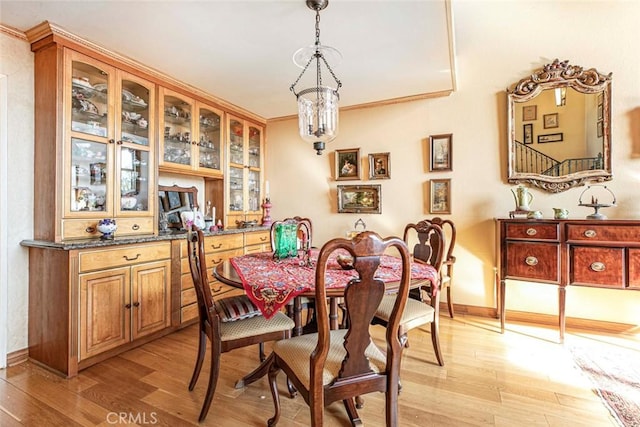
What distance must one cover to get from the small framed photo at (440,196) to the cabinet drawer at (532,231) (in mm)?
692

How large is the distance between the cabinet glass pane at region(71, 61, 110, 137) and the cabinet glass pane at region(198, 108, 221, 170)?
3.22ft

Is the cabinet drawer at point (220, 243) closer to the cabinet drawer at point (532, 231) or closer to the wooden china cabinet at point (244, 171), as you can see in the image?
the wooden china cabinet at point (244, 171)

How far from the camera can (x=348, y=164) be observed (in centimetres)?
379

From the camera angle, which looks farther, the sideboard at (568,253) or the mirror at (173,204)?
the mirror at (173,204)

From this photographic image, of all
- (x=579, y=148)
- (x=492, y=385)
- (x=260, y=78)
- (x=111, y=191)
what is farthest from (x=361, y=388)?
(x=579, y=148)

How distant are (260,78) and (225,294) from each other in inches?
88.8

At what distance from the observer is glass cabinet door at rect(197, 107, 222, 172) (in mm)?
3375

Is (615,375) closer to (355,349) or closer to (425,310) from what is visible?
(425,310)

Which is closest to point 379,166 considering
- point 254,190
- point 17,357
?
point 254,190

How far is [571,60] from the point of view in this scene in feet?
9.25

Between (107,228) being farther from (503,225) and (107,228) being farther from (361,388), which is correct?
(503,225)

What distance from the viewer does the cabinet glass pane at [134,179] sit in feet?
8.48

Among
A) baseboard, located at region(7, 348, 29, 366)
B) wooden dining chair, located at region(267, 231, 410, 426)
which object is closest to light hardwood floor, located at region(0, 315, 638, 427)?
baseboard, located at region(7, 348, 29, 366)

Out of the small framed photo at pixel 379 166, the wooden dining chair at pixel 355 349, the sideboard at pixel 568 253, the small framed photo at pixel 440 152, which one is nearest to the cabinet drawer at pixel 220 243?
the small framed photo at pixel 379 166
